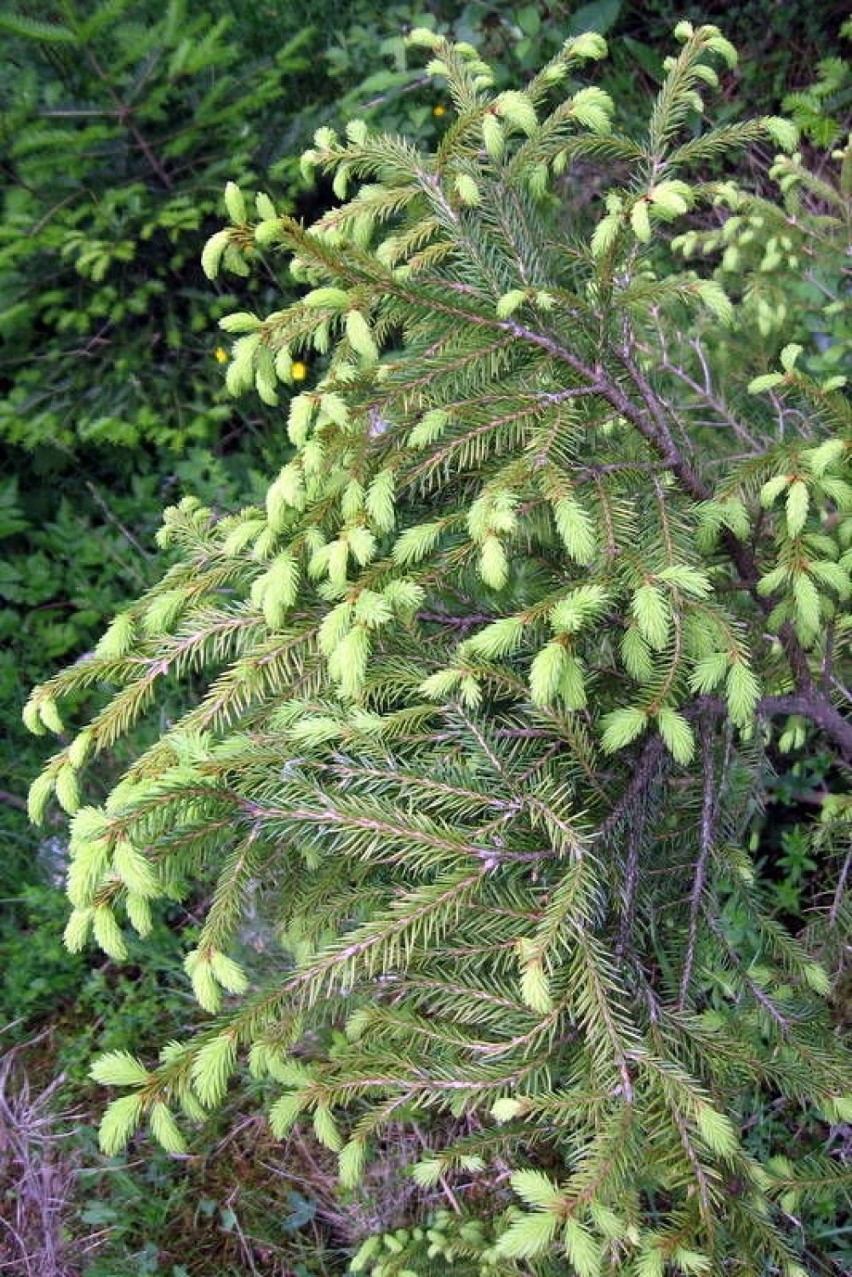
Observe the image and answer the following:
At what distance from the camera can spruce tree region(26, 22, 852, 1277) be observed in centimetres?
138

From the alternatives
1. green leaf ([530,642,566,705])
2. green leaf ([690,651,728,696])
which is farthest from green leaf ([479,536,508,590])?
green leaf ([690,651,728,696])

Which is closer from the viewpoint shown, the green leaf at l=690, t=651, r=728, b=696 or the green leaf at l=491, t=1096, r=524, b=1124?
the green leaf at l=491, t=1096, r=524, b=1124

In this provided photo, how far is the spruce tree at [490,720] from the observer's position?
1.38 meters

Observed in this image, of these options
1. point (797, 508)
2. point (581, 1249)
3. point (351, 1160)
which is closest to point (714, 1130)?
point (581, 1249)

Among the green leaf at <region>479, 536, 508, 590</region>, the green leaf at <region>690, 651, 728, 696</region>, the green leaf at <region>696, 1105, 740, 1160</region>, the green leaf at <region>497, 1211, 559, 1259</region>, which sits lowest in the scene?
the green leaf at <region>696, 1105, 740, 1160</region>

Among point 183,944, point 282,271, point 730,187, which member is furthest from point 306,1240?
point 282,271

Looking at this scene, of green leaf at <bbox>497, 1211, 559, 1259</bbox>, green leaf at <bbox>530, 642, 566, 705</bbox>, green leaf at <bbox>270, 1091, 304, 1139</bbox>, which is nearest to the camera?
green leaf at <bbox>497, 1211, 559, 1259</bbox>

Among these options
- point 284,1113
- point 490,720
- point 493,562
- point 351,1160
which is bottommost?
point 351,1160

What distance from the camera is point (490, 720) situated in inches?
67.2

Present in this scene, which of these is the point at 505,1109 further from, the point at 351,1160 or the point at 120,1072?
the point at 120,1072

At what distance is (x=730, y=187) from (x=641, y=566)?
0.98 meters

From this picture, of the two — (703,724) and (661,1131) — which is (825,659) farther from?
(661,1131)

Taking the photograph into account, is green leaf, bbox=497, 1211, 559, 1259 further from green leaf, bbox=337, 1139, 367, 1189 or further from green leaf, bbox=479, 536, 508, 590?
green leaf, bbox=479, 536, 508, 590

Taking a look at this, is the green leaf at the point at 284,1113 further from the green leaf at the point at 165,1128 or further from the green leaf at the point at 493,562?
the green leaf at the point at 493,562
